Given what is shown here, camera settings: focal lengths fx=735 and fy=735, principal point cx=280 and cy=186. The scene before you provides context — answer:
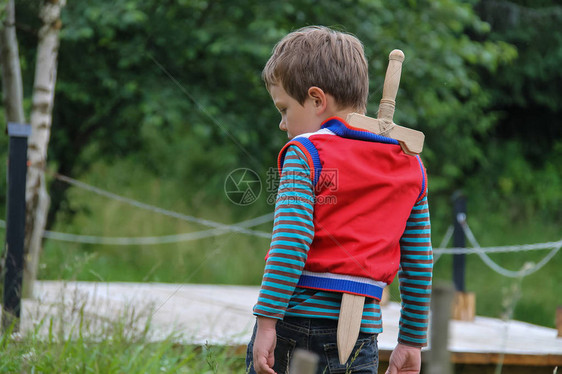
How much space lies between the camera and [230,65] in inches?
275

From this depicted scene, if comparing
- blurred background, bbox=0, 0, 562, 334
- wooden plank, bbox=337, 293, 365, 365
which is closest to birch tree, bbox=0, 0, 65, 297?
blurred background, bbox=0, 0, 562, 334

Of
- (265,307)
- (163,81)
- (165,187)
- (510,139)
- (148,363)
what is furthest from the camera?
(510,139)

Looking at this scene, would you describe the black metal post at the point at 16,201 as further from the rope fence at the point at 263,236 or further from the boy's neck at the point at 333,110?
the boy's neck at the point at 333,110

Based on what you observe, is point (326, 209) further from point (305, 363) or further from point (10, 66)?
point (10, 66)

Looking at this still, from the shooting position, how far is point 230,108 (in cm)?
703

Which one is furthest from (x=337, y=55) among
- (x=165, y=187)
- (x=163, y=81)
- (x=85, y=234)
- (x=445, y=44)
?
(x=165, y=187)

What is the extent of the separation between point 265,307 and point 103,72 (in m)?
5.70

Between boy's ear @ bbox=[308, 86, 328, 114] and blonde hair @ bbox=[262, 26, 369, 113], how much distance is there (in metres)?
0.01

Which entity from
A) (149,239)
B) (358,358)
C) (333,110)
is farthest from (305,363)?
(149,239)

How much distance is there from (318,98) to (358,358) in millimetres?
603

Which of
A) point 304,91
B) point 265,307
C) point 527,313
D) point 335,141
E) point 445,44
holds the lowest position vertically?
point 527,313

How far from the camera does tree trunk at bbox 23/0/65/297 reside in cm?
463

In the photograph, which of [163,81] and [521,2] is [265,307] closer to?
[163,81]

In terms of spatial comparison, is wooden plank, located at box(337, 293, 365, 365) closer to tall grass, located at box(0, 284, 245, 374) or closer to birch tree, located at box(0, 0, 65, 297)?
tall grass, located at box(0, 284, 245, 374)
